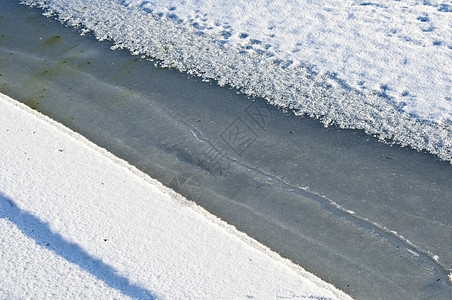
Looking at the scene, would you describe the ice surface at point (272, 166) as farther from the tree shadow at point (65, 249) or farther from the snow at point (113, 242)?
the tree shadow at point (65, 249)

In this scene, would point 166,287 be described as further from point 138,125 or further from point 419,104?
point 419,104

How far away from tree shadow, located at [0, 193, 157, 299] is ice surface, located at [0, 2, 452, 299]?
4.54 ft

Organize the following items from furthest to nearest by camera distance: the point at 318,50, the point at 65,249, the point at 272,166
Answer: the point at 318,50 < the point at 272,166 < the point at 65,249

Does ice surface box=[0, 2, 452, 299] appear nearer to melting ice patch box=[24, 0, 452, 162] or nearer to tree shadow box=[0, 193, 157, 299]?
melting ice patch box=[24, 0, 452, 162]


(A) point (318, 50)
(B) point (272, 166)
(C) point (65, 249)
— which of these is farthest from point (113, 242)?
(A) point (318, 50)

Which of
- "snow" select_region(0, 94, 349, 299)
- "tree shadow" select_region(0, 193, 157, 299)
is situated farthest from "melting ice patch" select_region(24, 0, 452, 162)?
"tree shadow" select_region(0, 193, 157, 299)

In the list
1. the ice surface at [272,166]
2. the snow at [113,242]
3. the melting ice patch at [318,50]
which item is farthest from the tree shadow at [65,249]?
the melting ice patch at [318,50]

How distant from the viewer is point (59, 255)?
4.62 m

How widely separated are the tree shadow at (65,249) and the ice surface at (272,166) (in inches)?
54.5

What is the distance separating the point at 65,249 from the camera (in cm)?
469

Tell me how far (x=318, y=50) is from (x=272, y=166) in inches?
106

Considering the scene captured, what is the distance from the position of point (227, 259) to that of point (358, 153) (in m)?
2.44

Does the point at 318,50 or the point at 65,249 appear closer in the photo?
the point at 65,249

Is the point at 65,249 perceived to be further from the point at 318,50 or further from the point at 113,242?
the point at 318,50
